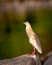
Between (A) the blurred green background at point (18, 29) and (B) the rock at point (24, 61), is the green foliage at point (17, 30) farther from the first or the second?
(B) the rock at point (24, 61)

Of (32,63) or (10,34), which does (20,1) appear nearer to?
(10,34)

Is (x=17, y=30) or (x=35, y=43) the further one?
(x=17, y=30)

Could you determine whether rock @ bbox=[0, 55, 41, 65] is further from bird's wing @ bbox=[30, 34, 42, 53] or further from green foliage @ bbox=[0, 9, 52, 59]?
green foliage @ bbox=[0, 9, 52, 59]

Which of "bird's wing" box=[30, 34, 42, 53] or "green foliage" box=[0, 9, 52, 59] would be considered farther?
"green foliage" box=[0, 9, 52, 59]

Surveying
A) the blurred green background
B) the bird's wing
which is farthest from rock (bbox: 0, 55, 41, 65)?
the blurred green background

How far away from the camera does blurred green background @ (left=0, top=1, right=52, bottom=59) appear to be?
221cm

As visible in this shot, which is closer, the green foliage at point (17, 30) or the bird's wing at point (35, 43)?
the bird's wing at point (35, 43)

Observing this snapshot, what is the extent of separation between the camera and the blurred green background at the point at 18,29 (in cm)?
221

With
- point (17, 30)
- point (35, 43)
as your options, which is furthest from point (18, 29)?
point (35, 43)

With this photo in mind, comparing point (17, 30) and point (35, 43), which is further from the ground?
point (35, 43)

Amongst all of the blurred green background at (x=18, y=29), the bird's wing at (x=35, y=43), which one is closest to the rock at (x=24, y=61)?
the bird's wing at (x=35, y=43)

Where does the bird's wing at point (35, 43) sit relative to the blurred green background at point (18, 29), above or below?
above

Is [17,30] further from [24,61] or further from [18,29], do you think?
[24,61]

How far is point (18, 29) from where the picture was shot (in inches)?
87.2
